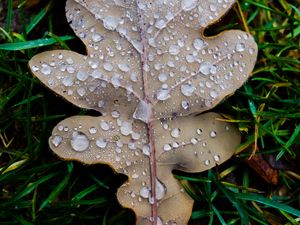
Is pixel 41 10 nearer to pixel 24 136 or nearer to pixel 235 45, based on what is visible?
pixel 24 136

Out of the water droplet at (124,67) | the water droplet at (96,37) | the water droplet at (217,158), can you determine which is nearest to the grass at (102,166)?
the water droplet at (217,158)

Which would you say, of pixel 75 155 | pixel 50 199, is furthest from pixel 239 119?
pixel 50 199

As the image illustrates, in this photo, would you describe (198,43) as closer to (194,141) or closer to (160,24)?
(160,24)

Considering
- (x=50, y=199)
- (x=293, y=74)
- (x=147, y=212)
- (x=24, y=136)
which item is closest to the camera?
(x=147, y=212)

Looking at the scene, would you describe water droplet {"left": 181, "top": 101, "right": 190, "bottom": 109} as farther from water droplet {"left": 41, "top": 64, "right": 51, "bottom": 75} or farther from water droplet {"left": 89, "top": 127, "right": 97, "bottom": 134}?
water droplet {"left": 41, "top": 64, "right": 51, "bottom": 75}

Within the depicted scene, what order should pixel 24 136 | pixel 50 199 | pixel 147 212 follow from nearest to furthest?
1. pixel 147 212
2. pixel 50 199
3. pixel 24 136

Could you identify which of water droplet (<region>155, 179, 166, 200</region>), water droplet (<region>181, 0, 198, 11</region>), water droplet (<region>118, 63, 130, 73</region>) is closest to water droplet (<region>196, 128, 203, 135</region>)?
water droplet (<region>155, 179, 166, 200</region>)

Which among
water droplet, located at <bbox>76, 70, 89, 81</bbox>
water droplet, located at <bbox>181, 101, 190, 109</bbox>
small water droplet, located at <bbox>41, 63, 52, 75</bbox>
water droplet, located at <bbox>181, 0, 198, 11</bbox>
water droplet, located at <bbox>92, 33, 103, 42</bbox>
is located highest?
water droplet, located at <bbox>181, 0, 198, 11</bbox>
